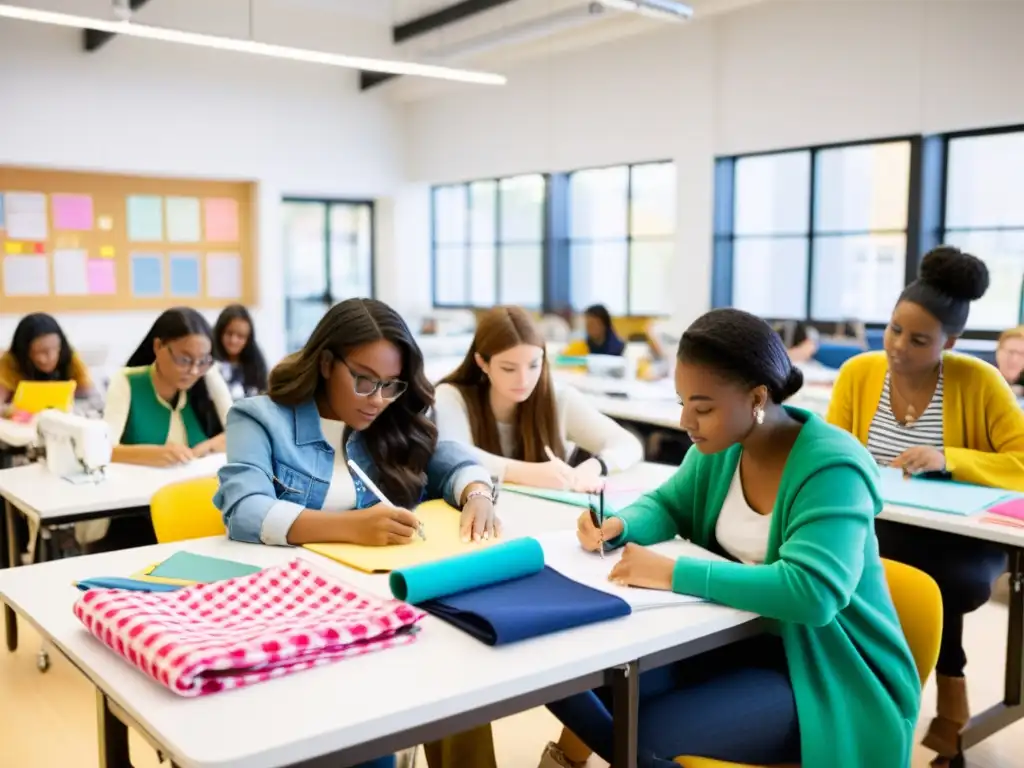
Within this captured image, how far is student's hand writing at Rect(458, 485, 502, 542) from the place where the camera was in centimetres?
206

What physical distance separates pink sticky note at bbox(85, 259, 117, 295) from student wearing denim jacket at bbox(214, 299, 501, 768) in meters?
7.18

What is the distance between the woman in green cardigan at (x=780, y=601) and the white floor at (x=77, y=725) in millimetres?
968

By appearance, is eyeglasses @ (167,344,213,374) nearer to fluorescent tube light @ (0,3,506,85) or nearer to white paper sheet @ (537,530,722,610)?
white paper sheet @ (537,530,722,610)

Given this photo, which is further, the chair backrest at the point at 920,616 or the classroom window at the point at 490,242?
the classroom window at the point at 490,242

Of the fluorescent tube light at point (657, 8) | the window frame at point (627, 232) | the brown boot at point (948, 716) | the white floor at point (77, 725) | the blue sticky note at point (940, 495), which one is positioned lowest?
the white floor at point (77, 725)

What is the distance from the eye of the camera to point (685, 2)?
711 centimetres

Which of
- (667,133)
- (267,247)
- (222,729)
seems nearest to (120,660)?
(222,729)

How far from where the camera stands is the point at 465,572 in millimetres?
1621

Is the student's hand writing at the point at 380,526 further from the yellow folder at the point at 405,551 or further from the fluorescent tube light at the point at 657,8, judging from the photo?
the fluorescent tube light at the point at 657,8

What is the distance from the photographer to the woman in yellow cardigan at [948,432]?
8.37ft

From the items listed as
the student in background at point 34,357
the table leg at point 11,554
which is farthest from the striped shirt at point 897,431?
the student in background at point 34,357

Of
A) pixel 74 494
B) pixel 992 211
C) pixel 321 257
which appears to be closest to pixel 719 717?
pixel 74 494

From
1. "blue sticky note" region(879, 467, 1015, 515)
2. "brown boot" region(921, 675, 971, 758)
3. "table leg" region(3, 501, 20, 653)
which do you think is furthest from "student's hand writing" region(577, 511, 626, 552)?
"table leg" region(3, 501, 20, 653)

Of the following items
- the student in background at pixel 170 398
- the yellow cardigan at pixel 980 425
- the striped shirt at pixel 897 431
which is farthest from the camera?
the student in background at pixel 170 398
